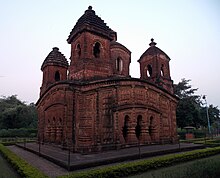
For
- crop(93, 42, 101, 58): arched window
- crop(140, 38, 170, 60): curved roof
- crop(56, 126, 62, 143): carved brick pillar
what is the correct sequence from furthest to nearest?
crop(140, 38, 170, 60): curved roof, crop(93, 42, 101, 58): arched window, crop(56, 126, 62, 143): carved brick pillar

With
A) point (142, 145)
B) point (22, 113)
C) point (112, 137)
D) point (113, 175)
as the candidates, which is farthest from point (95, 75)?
point (22, 113)

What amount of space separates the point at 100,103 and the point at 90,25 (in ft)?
24.0

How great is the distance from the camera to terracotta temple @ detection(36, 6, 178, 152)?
13.6 metres

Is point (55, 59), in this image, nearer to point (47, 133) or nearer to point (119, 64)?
point (119, 64)

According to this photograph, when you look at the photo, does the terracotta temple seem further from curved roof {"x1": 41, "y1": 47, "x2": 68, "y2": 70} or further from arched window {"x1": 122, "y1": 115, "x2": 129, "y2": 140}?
curved roof {"x1": 41, "y1": 47, "x2": 68, "y2": 70}

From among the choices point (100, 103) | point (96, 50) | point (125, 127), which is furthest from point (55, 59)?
point (125, 127)

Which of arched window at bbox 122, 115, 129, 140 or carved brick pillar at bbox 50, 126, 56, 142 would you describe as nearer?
arched window at bbox 122, 115, 129, 140

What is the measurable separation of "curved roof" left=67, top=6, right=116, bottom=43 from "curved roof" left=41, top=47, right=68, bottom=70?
4621 mm

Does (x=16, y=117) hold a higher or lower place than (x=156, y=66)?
lower

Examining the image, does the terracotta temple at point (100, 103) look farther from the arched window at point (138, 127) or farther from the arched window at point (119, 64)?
the arched window at point (119, 64)

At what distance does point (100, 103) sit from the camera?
46.5 feet

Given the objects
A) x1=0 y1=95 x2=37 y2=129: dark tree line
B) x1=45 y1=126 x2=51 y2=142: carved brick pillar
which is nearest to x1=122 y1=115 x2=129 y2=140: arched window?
x1=45 y1=126 x2=51 y2=142: carved brick pillar

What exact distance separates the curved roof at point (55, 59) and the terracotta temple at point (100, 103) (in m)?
4.50

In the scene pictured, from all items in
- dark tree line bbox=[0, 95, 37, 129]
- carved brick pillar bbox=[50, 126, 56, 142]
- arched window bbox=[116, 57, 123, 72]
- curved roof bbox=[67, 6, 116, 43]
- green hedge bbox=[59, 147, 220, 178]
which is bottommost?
green hedge bbox=[59, 147, 220, 178]
